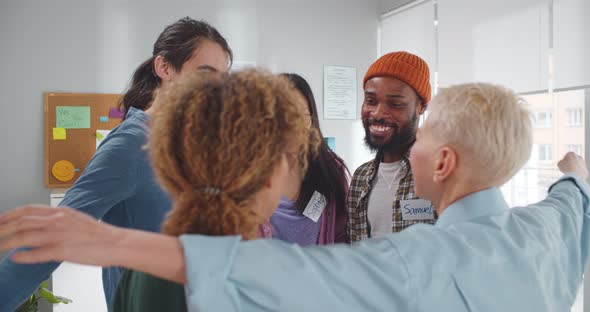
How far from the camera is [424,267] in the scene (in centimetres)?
76

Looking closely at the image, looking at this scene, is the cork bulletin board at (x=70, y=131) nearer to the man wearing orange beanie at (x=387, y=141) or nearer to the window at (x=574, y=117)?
the man wearing orange beanie at (x=387, y=141)

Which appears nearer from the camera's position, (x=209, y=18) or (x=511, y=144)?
(x=511, y=144)

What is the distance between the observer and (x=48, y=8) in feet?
12.3

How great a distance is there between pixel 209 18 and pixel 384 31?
66.2 inches

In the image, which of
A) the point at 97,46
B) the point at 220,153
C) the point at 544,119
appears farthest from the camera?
the point at 97,46

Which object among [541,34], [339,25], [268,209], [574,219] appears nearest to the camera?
[268,209]

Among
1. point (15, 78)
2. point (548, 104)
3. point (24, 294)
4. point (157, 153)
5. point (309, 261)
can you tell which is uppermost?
point (15, 78)

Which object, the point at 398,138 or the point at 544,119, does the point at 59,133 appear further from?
the point at 544,119

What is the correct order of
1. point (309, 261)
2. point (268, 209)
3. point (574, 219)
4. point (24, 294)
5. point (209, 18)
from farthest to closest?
1. point (209, 18)
2. point (574, 219)
3. point (24, 294)
4. point (268, 209)
5. point (309, 261)

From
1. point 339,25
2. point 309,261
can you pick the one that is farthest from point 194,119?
point 339,25

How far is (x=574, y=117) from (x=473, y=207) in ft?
7.76

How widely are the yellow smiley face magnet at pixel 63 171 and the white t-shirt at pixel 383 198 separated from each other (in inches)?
107

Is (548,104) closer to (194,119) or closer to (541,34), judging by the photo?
(541,34)

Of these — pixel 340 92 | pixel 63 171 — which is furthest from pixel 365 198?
pixel 340 92
